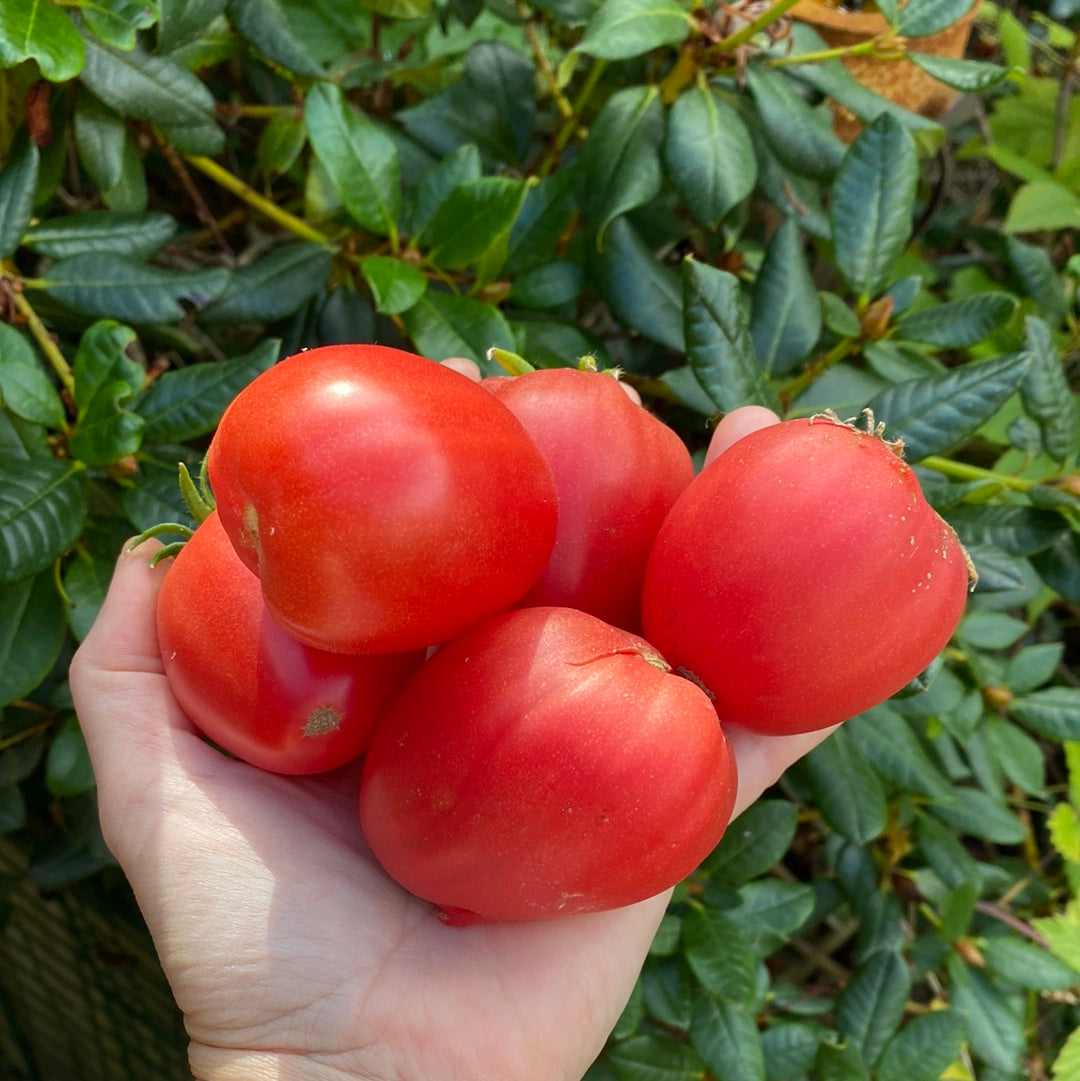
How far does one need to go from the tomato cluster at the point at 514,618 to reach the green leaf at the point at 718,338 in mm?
263

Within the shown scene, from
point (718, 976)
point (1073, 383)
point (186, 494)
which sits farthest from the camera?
point (1073, 383)

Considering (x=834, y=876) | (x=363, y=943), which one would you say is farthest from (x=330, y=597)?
(x=834, y=876)

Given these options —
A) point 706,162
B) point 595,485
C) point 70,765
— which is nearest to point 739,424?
point 595,485

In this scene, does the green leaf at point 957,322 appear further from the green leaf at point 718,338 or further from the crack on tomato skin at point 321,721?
the crack on tomato skin at point 321,721

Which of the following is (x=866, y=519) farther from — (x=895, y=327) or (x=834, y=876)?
(x=834, y=876)

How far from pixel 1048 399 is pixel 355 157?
89 centimetres

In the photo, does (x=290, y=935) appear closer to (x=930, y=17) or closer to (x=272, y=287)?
(x=272, y=287)

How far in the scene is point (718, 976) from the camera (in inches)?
45.6

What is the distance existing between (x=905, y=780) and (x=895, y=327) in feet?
1.94

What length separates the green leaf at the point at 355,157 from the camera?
1056 mm

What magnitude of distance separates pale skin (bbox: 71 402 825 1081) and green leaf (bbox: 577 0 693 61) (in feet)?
2.28

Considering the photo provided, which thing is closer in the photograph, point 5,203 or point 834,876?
point 5,203

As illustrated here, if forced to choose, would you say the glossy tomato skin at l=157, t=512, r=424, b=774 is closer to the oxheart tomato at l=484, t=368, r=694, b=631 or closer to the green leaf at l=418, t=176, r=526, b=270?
the oxheart tomato at l=484, t=368, r=694, b=631

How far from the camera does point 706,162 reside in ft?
3.58
